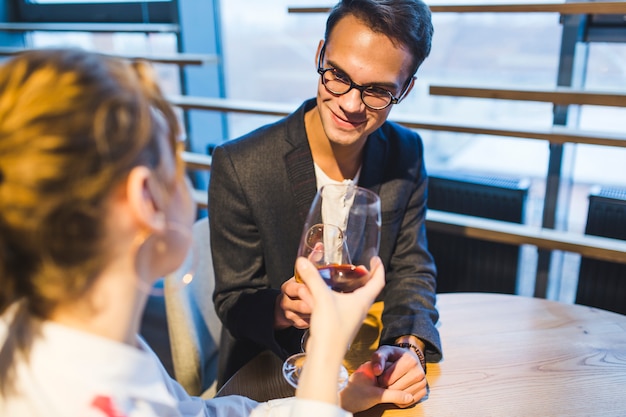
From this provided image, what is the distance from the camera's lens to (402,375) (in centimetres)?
111

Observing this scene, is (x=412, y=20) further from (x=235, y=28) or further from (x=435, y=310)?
(x=235, y=28)

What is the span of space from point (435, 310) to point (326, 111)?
23.1 inches

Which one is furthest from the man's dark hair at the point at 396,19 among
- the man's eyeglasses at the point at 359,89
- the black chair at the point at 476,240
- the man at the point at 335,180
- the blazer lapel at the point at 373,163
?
the black chair at the point at 476,240

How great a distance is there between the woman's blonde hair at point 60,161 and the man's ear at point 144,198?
1cm

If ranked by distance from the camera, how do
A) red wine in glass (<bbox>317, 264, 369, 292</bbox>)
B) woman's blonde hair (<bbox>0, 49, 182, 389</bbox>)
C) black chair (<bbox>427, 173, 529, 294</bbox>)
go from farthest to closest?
black chair (<bbox>427, 173, 529, 294</bbox>)
red wine in glass (<bbox>317, 264, 369, 292</bbox>)
woman's blonde hair (<bbox>0, 49, 182, 389</bbox>)

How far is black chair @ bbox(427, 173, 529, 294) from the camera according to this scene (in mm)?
2496

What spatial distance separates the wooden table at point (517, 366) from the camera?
1.09 meters

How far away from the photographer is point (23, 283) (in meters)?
0.68

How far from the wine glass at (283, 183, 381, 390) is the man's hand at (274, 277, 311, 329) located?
147mm

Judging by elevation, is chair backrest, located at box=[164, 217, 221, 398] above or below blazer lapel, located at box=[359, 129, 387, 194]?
below

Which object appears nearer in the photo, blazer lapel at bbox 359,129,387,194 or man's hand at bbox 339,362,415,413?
man's hand at bbox 339,362,415,413

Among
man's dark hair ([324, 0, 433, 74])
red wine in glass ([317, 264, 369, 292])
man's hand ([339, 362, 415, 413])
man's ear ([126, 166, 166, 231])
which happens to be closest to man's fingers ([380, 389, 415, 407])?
man's hand ([339, 362, 415, 413])

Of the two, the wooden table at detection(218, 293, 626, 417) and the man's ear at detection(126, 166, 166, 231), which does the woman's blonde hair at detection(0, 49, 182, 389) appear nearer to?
the man's ear at detection(126, 166, 166, 231)

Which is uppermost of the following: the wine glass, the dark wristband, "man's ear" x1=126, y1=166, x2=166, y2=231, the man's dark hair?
the man's dark hair
